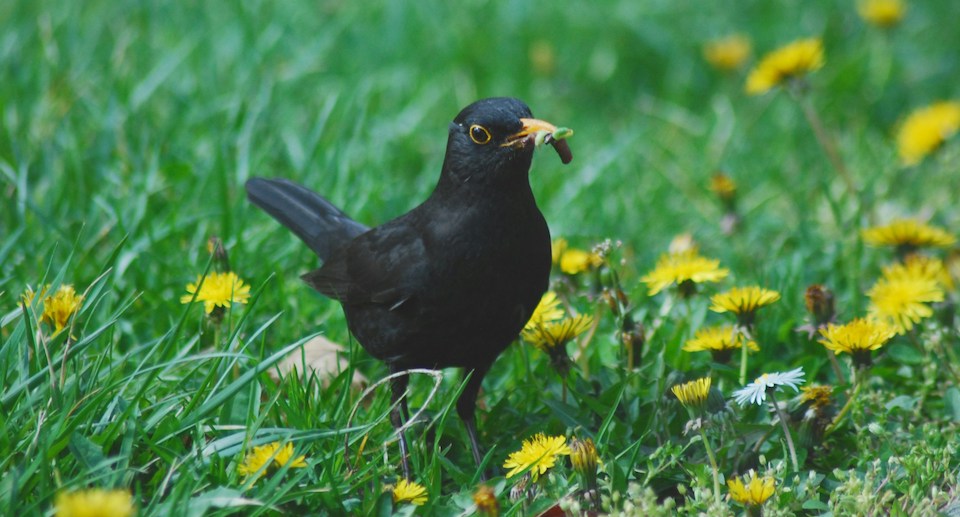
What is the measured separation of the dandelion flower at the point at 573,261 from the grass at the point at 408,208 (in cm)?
10

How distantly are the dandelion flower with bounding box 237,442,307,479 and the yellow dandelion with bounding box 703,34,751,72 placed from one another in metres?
4.18

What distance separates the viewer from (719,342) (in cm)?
325

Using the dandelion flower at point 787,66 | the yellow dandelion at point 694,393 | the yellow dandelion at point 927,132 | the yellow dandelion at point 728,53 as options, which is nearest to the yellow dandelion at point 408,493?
the yellow dandelion at point 694,393

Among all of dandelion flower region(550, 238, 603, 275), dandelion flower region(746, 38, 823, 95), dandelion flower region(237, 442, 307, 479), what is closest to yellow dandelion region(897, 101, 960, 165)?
dandelion flower region(746, 38, 823, 95)

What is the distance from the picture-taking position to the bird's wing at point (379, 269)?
3.11 m

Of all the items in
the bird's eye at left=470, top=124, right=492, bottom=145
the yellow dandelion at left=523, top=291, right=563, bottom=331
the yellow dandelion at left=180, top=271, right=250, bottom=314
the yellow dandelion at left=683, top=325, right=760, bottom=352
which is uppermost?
the bird's eye at left=470, top=124, right=492, bottom=145

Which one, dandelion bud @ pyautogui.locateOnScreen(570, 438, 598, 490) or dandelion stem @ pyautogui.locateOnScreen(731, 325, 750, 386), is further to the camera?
dandelion stem @ pyautogui.locateOnScreen(731, 325, 750, 386)

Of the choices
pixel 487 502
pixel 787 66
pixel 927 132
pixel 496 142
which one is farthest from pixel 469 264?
pixel 927 132

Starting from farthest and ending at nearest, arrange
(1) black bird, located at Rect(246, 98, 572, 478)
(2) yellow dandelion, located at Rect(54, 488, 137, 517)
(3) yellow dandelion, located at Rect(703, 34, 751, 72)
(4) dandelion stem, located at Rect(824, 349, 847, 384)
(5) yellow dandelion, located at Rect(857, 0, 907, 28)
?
(3) yellow dandelion, located at Rect(703, 34, 751, 72) → (5) yellow dandelion, located at Rect(857, 0, 907, 28) → (4) dandelion stem, located at Rect(824, 349, 847, 384) → (1) black bird, located at Rect(246, 98, 572, 478) → (2) yellow dandelion, located at Rect(54, 488, 137, 517)

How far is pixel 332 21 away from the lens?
6.48 metres

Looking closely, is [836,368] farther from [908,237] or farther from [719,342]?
[908,237]

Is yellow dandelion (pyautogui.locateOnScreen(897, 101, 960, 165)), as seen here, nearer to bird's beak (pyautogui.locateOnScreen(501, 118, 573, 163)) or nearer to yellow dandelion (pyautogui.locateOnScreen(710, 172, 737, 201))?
yellow dandelion (pyautogui.locateOnScreen(710, 172, 737, 201))

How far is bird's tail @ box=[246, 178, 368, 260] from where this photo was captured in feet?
12.4

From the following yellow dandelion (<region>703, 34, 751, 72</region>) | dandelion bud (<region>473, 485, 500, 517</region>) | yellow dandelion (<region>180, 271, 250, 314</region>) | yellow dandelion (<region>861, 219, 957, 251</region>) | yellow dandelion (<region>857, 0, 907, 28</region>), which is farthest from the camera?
yellow dandelion (<region>703, 34, 751, 72</region>)
